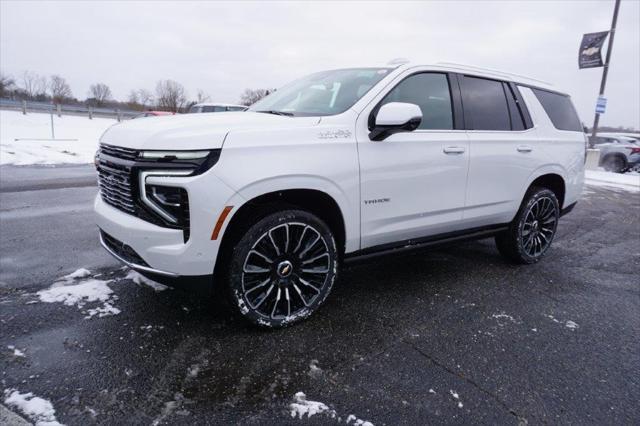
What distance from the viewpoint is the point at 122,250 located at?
105 inches

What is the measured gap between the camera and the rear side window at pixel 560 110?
177 inches

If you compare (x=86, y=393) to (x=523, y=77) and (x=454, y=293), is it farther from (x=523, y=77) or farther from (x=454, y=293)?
(x=523, y=77)

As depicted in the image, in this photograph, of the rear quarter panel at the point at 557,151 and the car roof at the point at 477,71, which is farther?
the rear quarter panel at the point at 557,151

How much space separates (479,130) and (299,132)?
1937mm

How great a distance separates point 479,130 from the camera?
12.3ft

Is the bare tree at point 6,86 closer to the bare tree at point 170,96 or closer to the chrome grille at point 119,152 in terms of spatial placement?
the bare tree at point 170,96

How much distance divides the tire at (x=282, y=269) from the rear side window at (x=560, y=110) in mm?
3150

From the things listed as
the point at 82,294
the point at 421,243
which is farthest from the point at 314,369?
the point at 82,294

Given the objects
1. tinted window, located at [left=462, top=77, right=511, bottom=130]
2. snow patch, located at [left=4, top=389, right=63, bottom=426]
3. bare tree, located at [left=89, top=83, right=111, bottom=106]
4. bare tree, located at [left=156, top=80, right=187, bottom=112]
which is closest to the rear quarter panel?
tinted window, located at [left=462, top=77, right=511, bottom=130]

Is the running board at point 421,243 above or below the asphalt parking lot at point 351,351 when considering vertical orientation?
above

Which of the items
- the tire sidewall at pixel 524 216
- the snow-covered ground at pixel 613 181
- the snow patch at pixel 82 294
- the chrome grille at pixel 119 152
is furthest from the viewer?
the snow-covered ground at pixel 613 181

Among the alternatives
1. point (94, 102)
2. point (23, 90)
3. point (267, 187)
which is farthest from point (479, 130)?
point (23, 90)

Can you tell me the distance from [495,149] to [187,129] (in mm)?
2796

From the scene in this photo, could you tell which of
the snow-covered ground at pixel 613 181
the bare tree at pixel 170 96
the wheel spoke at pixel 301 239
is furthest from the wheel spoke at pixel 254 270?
the bare tree at pixel 170 96
